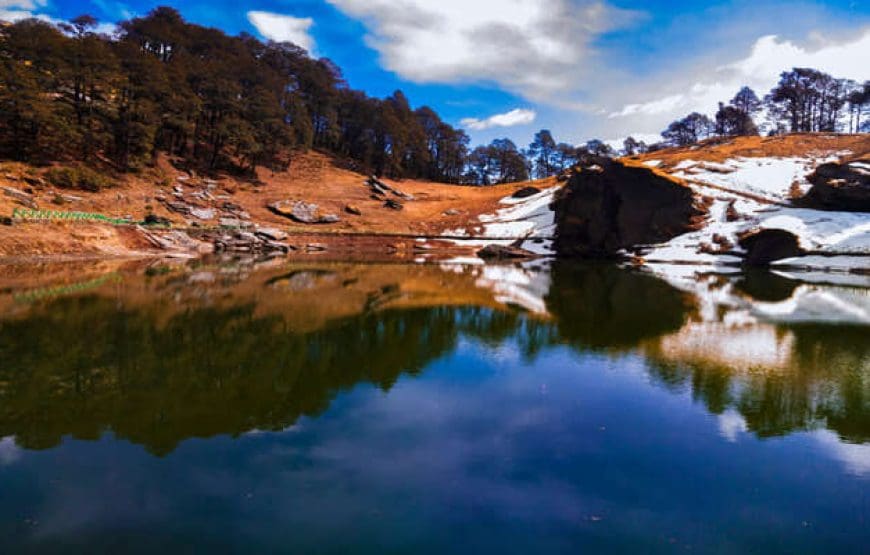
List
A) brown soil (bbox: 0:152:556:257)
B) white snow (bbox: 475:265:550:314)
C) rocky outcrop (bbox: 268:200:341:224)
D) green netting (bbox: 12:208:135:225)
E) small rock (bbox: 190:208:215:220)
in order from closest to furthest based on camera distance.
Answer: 1. white snow (bbox: 475:265:550:314)
2. green netting (bbox: 12:208:135:225)
3. brown soil (bbox: 0:152:556:257)
4. small rock (bbox: 190:208:215:220)
5. rocky outcrop (bbox: 268:200:341:224)

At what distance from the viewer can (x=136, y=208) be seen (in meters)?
51.0

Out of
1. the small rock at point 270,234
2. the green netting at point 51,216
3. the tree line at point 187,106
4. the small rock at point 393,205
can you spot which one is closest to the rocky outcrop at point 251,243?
the small rock at point 270,234

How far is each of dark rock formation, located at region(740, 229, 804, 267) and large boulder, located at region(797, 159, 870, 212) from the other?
8.76 metres

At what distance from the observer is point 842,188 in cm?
4822

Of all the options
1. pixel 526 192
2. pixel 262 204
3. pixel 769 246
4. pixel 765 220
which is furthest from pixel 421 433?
pixel 526 192

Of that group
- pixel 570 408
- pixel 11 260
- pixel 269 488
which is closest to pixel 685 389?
pixel 570 408

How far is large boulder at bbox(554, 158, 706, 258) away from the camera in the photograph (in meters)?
53.4

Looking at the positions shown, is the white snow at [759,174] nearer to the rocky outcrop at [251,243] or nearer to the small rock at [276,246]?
the small rock at [276,246]

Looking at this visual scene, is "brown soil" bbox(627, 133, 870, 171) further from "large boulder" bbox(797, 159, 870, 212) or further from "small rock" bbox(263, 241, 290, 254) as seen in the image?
"small rock" bbox(263, 241, 290, 254)

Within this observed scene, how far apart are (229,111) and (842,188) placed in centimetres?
7493

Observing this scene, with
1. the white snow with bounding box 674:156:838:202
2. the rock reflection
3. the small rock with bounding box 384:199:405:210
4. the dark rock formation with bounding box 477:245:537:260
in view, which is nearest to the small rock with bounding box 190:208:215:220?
the small rock with bounding box 384:199:405:210

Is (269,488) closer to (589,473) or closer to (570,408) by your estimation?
(589,473)

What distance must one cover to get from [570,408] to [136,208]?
5366 cm

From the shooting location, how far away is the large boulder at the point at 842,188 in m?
→ 47.8
